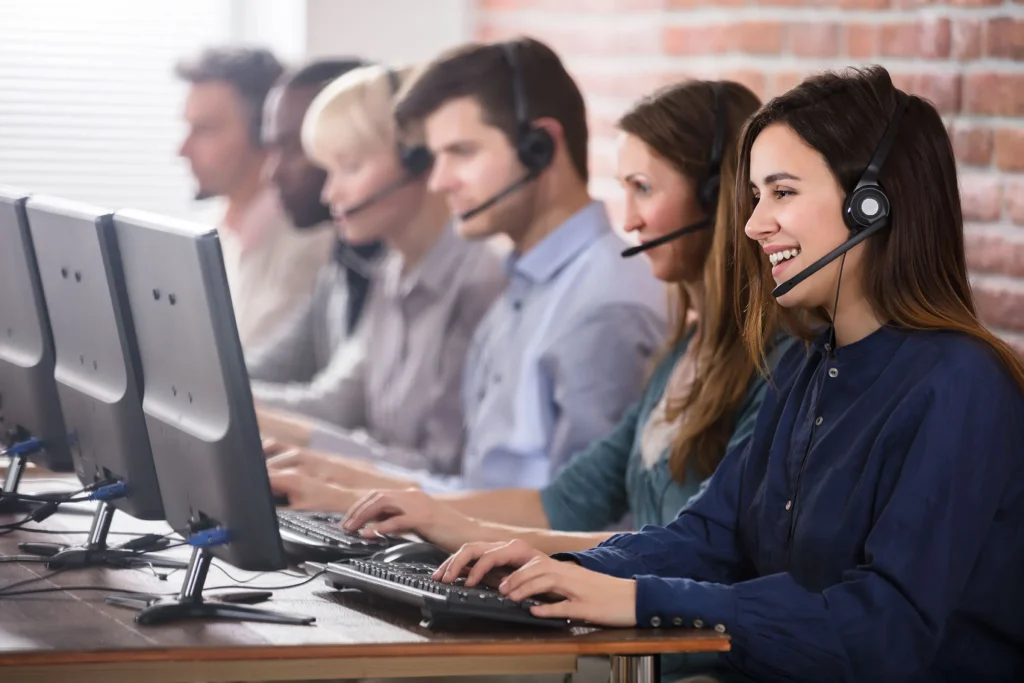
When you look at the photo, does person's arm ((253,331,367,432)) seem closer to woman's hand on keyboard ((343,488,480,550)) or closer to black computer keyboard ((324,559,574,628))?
woman's hand on keyboard ((343,488,480,550))

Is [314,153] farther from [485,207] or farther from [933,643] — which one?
[933,643]

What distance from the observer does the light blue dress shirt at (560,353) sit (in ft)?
7.81

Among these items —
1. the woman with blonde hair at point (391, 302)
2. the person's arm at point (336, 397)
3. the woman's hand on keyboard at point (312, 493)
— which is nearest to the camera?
the woman's hand on keyboard at point (312, 493)

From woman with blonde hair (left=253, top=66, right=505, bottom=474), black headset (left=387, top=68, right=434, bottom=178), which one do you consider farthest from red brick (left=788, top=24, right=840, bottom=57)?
black headset (left=387, top=68, right=434, bottom=178)

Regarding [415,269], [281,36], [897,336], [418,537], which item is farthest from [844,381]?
[281,36]

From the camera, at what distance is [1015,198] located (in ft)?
7.03

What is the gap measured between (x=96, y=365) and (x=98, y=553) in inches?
8.7

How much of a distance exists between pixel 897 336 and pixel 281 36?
316cm

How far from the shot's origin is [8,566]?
1.76 meters

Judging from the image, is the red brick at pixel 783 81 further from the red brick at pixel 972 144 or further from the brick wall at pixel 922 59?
the red brick at pixel 972 144

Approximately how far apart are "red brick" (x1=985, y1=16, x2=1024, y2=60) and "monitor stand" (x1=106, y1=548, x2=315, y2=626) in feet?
4.13

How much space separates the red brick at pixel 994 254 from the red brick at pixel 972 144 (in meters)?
0.11

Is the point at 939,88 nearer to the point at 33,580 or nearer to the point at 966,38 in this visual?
the point at 966,38

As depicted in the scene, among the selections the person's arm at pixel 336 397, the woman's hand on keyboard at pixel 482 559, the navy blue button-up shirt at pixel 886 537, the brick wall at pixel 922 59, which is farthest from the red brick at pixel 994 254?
the person's arm at pixel 336 397
